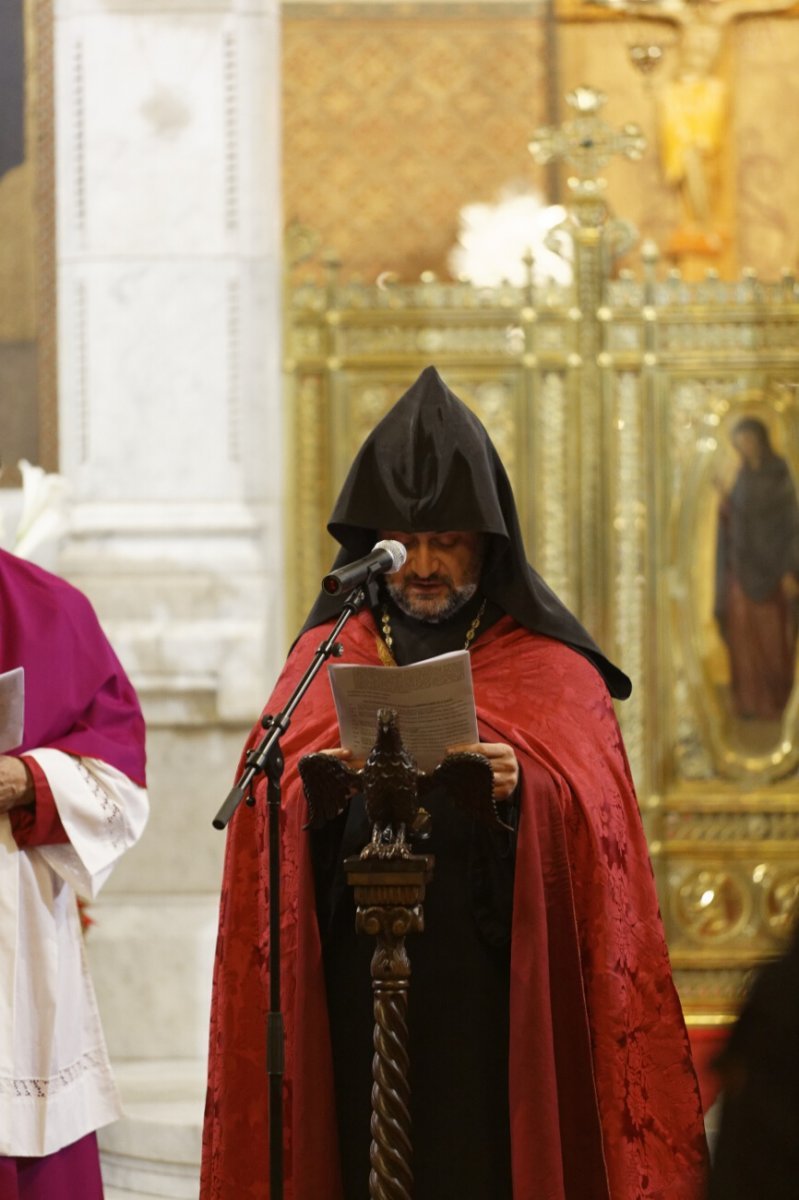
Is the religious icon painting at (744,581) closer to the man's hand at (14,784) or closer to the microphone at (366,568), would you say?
the man's hand at (14,784)

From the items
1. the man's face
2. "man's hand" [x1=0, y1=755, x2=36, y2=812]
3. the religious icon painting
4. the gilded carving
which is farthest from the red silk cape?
the religious icon painting

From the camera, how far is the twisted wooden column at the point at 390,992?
11.6 feet

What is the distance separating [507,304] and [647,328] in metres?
0.59

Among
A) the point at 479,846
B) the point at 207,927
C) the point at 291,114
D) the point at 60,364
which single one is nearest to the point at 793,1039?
the point at 479,846

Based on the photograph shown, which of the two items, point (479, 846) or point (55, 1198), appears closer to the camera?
point (479, 846)

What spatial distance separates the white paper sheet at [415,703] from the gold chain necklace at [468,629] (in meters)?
0.59

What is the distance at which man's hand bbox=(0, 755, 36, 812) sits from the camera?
429 cm

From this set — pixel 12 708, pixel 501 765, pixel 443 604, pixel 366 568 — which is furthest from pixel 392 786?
pixel 12 708

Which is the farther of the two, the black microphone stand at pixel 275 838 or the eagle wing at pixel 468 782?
the eagle wing at pixel 468 782

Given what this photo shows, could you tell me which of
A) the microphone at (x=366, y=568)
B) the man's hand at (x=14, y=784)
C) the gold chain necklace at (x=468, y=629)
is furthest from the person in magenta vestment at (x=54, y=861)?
the microphone at (x=366, y=568)

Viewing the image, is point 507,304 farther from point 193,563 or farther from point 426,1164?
point 426,1164

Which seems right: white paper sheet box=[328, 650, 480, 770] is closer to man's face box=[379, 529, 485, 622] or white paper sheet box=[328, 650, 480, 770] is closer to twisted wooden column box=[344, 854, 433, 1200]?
twisted wooden column box=[344, 854, 433, 1200]

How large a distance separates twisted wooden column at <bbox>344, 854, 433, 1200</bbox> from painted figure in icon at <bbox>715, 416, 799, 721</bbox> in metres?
4.34

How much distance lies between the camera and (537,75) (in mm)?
11562
